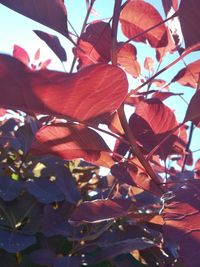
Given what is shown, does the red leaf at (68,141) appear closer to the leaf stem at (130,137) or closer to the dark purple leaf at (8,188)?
the leaf stem at (130,137)

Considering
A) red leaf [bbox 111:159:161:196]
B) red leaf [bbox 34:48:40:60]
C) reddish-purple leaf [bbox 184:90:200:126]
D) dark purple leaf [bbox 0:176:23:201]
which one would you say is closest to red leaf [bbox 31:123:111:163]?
red leaf [bbox 111:159:161:196]

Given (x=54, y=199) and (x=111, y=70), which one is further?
(x=54, y=199)

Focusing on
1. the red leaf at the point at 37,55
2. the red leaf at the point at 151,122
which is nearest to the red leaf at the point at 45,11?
the red leaf at the point at 151,122

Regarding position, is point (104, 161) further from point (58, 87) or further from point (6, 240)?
point (58, 87)

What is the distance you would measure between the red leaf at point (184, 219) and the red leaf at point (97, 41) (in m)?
0.32

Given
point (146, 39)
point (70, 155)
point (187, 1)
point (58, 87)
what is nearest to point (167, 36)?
point (146, 39)

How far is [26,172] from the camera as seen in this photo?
1.14 metres

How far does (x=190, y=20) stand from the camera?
65cm

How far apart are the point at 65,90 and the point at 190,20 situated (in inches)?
11.2

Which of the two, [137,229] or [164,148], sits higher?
[164,148]

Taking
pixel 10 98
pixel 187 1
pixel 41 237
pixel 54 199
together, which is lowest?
pixel 41 237

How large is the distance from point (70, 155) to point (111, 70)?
293 millimetres

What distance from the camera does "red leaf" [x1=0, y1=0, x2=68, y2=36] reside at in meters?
0.61

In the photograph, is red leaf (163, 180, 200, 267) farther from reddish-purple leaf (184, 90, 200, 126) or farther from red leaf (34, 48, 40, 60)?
red leaf (34, 48, 40, 60)
